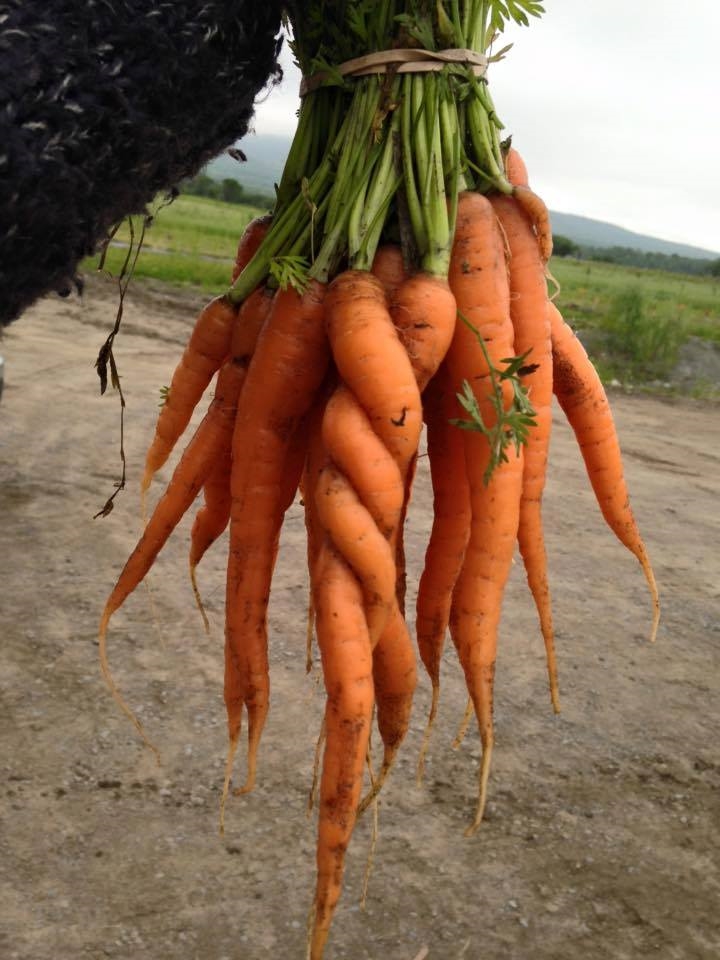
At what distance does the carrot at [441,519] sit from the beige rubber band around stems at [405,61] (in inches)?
17.6

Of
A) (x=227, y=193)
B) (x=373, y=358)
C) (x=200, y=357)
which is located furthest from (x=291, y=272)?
(x=227, y=193)

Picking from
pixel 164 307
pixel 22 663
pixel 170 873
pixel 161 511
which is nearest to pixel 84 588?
pixel 22 663

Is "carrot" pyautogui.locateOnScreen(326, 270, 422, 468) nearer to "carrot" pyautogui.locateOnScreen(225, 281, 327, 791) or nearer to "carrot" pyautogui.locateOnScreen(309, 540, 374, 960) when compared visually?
"carrot" pyautogui.locateOnScreen(225, 281, 327, 791)

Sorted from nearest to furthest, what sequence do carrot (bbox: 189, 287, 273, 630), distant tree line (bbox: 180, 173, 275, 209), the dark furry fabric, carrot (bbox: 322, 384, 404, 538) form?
the dark furry fabric, carrot (bbox: 322, 384, 404, 538), carrot (bbox: 189, 287, 273, 630), distant tree line (bbox: 180, 173, 275, 209)

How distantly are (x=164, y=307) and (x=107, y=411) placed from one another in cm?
521

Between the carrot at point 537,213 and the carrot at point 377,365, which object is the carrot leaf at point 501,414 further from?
the carrot at point 537,213

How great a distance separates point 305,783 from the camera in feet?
9.16

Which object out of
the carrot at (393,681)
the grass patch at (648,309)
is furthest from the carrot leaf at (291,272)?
the grass patch at (648,309)

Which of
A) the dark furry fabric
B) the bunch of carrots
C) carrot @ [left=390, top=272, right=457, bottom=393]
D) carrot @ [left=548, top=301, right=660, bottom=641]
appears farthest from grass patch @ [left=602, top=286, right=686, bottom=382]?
the dark furry fabric

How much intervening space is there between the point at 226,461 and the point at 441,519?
1.28 feet

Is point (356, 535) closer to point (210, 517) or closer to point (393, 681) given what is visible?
point (393, 681)

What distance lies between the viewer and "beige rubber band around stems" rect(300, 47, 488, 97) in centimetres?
120

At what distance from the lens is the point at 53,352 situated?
8.12 m

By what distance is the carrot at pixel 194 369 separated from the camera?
1493 mm
